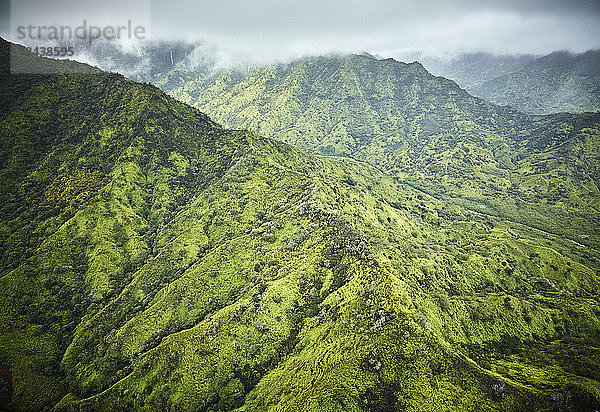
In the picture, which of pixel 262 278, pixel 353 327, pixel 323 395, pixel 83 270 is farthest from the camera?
pixel 83 270

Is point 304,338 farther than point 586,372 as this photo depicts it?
Yes

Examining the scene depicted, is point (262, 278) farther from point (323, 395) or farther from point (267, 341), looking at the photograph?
point (323, 395)

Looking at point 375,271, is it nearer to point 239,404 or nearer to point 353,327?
point 353,327

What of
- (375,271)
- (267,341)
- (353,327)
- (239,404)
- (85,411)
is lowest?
(85,411)

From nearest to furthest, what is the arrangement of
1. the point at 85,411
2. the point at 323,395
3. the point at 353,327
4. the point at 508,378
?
the point at 323,395, the point at 508,378, the point at 353,327, the point at 85,411

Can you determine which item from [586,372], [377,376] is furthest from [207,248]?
[586,372]

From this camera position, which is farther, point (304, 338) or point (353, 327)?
point (304, 338)

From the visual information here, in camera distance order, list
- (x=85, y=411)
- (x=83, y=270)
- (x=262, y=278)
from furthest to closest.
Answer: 1. (x=83, y=270)
2. (x=262, y=278)
3. (x=85, y=411)

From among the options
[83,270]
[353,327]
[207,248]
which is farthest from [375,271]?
[83,270]

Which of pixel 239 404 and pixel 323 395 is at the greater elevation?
pixel 323 395
